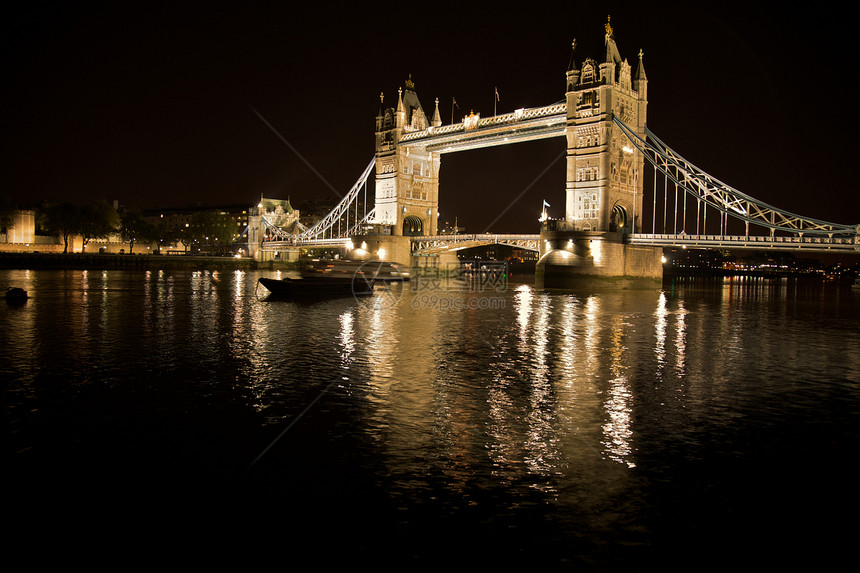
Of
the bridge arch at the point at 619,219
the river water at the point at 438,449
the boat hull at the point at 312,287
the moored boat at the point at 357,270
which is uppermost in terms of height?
the bridge arch at the point at 619,219

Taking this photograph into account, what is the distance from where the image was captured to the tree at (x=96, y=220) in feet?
276

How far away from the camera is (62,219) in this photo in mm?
82188

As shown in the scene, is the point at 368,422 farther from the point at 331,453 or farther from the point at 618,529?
the point at 618,529

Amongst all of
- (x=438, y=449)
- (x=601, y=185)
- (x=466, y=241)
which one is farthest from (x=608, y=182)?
(x=438, y=449)

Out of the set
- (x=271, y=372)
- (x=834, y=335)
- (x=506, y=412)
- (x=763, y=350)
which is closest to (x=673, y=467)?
(x=506, y=412)

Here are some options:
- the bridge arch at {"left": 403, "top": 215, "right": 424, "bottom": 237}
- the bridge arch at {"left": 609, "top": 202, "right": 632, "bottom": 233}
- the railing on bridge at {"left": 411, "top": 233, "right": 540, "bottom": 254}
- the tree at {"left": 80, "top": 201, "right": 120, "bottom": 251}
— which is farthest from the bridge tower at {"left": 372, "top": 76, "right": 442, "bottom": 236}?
the tree at {"left": 80, "top": 201, "right": 120, "bottom": 251}

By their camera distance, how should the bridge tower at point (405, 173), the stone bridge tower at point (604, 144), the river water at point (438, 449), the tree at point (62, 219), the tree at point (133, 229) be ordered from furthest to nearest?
the tree at point (133, 229) < the tree at point (62, 219) < the bridge tower at point (405, 173) < the stone bridge tower at point (604, 144) < the river water at point (438, 449)

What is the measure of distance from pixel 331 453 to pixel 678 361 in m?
10.2

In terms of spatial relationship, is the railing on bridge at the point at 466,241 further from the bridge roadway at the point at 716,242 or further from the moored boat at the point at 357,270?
the moored boat at the point at 357,270

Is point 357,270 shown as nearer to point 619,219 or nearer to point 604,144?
point 604,144

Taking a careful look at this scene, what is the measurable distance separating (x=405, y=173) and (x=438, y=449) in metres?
60.6

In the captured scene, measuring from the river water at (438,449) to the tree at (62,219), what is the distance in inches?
2964

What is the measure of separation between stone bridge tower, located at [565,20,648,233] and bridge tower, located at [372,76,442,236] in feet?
67.4

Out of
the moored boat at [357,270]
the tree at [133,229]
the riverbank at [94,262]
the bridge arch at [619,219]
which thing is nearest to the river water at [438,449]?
the moored boat at [357,270]
